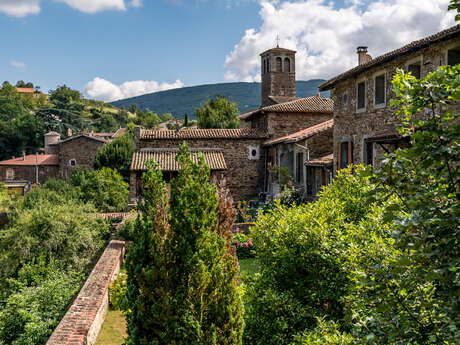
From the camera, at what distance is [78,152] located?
4406 cm

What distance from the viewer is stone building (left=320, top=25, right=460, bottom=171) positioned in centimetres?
1080

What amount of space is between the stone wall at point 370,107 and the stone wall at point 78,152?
108ft

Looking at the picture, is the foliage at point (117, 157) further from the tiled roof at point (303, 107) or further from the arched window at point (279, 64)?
the arched window at point (279, 64)

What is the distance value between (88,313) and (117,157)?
25.8 m

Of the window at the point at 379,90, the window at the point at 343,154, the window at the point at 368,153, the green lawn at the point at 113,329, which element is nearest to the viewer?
the green lawn at the point at 113,329

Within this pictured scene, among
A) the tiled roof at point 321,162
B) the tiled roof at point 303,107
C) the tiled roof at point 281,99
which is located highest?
the tiled roof at point 281,99

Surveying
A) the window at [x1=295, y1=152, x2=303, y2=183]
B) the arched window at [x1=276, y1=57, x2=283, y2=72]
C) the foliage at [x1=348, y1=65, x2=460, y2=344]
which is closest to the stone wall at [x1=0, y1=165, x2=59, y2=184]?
the arched window at [x1=276, y1=57, x2=283, y2=72]

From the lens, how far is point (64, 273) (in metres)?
13.0

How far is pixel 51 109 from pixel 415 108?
7609 centimetres

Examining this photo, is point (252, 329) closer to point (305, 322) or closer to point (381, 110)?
point (305, 322)

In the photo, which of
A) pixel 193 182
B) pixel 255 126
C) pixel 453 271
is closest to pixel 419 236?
pixel 453 271

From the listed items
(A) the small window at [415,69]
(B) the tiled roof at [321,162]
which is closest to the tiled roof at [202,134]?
(B) the tiled roof at [321,162]

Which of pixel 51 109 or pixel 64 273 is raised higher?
pixel 51 109

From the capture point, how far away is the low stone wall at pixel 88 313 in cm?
723
